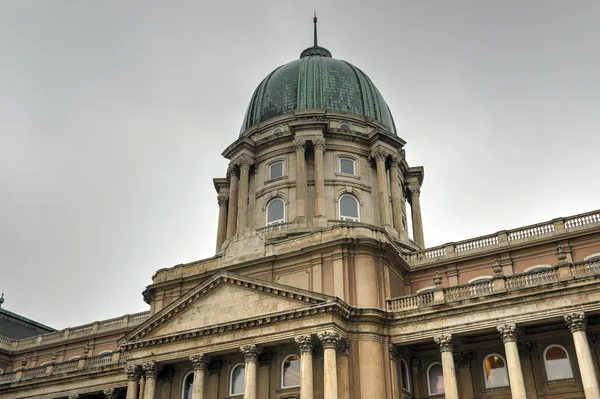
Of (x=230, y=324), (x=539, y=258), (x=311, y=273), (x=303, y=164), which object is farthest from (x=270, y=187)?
(x=539, y=258)

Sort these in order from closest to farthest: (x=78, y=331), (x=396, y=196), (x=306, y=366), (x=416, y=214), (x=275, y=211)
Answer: (x=306, y=366) → (x=275, y=211) → (x=396, y=196) → (x=78, y=331) → (x=416, y=214)

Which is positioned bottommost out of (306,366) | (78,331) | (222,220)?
(306,366)

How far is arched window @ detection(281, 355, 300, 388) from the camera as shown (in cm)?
3497

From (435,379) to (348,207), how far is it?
17811mm

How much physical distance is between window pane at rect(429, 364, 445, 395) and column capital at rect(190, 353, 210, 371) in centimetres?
1323

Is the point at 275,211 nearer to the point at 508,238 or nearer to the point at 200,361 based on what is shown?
the point at 200,361

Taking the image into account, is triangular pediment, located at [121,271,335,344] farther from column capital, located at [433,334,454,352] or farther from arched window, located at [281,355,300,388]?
column capital, located at [433,334,454,352]

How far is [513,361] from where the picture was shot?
1218 inches

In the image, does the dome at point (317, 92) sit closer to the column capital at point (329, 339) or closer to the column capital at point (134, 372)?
the column capital at point (134, 372)

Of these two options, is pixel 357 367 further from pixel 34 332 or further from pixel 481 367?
pixel 34 332

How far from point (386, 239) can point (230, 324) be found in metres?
10.9

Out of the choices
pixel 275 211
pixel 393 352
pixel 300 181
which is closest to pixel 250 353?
pixel 393 352

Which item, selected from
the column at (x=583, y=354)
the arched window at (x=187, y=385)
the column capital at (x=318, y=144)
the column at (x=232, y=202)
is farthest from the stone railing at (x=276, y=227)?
the column at (x=583, y=354)

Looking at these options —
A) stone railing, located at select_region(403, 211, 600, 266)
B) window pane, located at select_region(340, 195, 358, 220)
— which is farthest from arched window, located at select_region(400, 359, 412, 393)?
window pane, located at select_region(340, 195, 358, 220)
